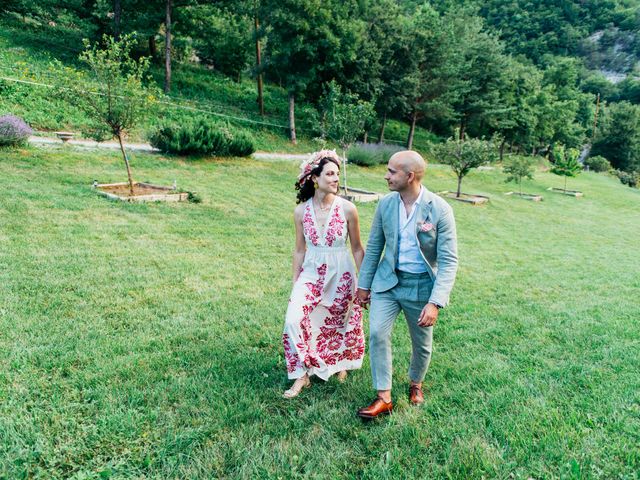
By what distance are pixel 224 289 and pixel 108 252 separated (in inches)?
87.9

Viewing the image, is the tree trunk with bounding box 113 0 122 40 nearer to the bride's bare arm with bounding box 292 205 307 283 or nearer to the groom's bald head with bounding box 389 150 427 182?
the bride's bare arm with bounding box 292 205 307 283

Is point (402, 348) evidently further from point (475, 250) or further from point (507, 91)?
point (507, 91)

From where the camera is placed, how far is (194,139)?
16.0 meters

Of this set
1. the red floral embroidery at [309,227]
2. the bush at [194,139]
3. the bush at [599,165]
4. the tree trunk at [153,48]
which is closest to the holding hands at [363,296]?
the red floral embroidery at [309,227]

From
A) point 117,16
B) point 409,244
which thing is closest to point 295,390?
point 409,244

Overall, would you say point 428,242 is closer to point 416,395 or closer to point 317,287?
point 317,287

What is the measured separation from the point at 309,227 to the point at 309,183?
1.29 feet

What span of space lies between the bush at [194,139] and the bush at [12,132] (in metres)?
4.17

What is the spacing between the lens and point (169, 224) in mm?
8906

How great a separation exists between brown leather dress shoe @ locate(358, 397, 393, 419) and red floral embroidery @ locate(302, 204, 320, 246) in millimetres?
1348

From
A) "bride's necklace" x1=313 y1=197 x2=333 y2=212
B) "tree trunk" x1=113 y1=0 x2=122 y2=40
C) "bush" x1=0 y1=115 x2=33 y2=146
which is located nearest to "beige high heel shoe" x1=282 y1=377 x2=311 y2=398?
"bride's necklace" x1=313 y1=197 x2=333 y2=212

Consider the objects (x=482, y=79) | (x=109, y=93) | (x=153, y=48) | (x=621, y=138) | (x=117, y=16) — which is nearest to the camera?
(x=109, y=93)

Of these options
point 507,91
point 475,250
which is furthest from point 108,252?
point 507,91

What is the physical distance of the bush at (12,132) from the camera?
40.7ft
